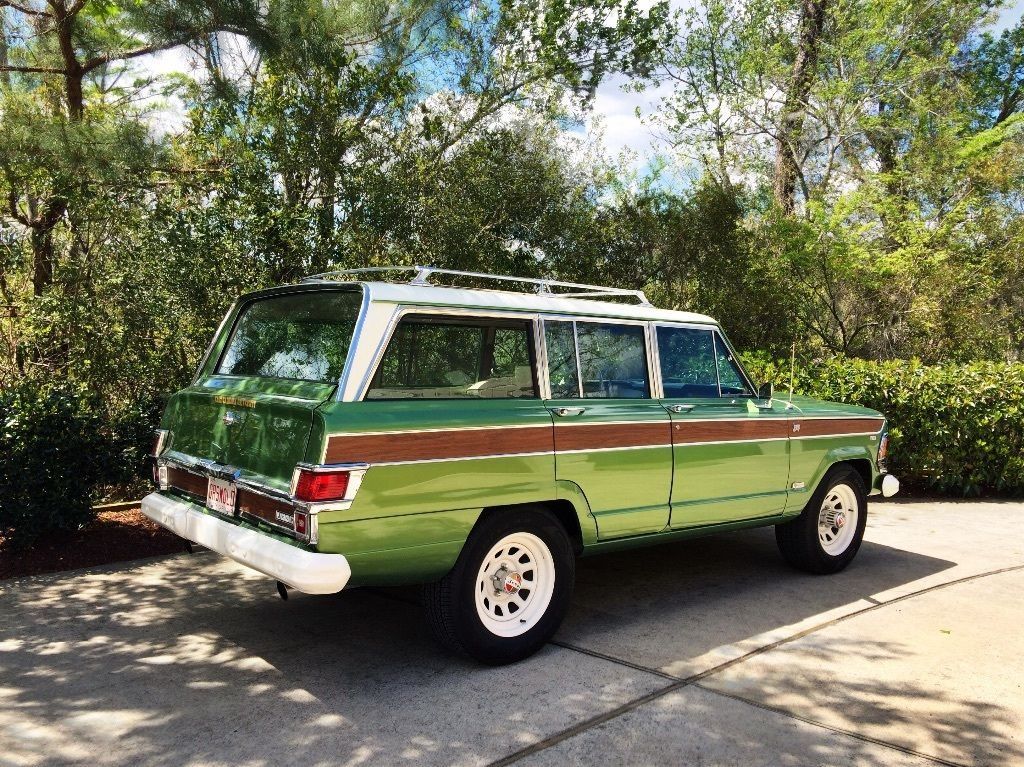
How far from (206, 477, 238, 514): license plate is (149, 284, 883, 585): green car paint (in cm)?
11

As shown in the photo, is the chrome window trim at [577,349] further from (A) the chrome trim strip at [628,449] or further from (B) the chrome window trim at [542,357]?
(A) the chrome trim strip at [628,449]

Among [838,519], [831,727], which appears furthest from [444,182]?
[831,727]

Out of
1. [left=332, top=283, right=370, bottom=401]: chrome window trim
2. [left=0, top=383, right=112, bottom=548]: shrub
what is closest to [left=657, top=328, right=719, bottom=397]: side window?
[left=332, top=283, right=370, bottom=401]: chrome window trim

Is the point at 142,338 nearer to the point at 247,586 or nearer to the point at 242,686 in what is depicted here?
the point at 247,586

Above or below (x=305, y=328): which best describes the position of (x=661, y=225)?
above

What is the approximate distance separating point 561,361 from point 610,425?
1.57 ft

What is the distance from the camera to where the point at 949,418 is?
31.2ft

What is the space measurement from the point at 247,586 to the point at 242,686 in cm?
175

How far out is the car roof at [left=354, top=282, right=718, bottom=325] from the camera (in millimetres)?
4156

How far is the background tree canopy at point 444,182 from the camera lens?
24.2ft

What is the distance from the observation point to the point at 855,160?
18.6 m

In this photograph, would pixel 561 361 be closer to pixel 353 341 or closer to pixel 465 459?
pixel 465 459

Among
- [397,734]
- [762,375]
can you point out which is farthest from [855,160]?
[397,734]

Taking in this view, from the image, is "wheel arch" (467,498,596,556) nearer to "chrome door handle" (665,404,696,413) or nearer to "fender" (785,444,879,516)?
"chrome door handle" (665,404,696,413)
